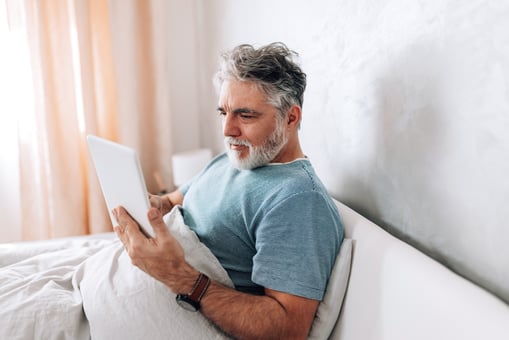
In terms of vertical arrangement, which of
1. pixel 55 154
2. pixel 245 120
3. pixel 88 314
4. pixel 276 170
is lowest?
pixel 88 314

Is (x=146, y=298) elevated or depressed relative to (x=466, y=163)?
depressed

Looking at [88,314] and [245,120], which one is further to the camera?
[245,120]

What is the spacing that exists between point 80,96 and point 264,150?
1.52 metres

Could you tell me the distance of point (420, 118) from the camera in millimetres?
862

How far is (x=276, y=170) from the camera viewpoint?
3.55ft

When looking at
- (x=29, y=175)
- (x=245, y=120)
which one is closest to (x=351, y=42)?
(x=245, y=120)

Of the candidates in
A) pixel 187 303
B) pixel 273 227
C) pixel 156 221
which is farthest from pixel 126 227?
pixel 273 227

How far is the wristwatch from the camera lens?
0.92m

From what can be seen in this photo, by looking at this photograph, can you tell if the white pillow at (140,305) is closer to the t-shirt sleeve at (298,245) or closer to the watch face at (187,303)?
the watch face at (187,303)

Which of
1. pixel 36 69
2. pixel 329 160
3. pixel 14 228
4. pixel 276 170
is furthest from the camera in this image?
pixel 14 228

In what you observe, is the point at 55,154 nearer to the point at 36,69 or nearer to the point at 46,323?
the point at 36,69

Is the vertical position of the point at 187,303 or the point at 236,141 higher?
the point at 236,141

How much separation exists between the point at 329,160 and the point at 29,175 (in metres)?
1.64

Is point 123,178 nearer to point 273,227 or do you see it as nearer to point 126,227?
point 126,227
